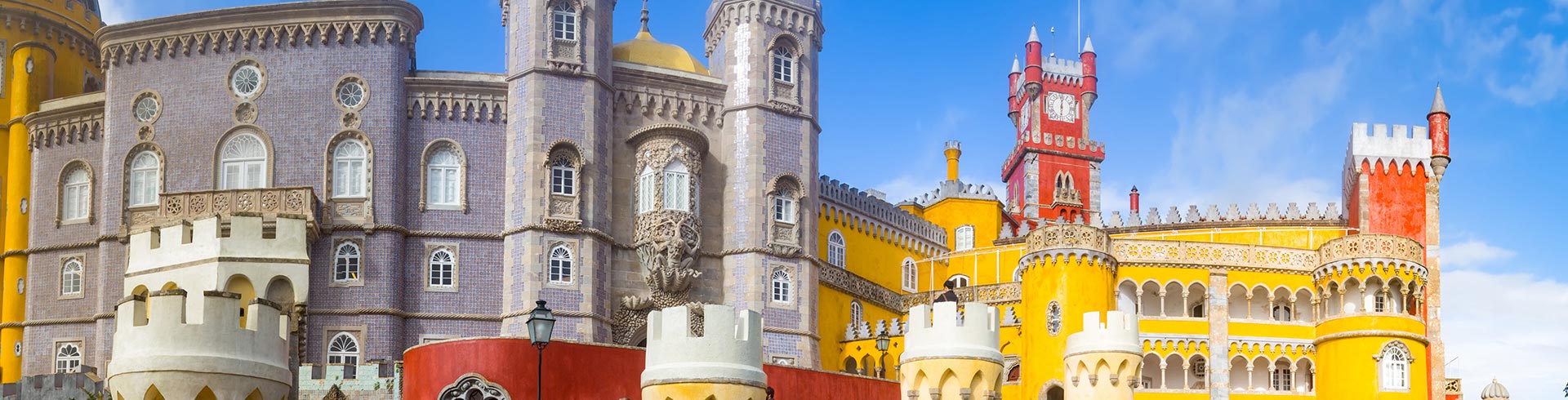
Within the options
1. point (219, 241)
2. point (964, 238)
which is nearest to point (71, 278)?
point (219, 241)

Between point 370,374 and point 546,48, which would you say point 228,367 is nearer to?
point 370,374

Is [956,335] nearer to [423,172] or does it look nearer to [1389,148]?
[423,172]

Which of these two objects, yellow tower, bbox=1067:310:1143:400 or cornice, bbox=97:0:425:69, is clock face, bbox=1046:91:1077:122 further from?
yellow tower, bbox=1067:310:1143:400

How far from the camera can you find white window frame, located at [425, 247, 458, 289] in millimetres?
48719

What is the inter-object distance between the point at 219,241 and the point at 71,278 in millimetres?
7691

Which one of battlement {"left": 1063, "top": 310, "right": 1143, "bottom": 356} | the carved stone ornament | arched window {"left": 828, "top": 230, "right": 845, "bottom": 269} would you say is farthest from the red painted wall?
arched window {"left": 828, "top": 230, "right": 845, "bottom": 269}

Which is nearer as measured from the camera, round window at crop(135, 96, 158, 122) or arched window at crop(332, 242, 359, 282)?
arched window at crop(332, 242, 359, 282)

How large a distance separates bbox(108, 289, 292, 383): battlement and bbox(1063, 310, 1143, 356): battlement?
17.5 metres

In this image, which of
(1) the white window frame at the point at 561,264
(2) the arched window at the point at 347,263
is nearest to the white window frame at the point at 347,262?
(2) the arched window at the point at 347,263

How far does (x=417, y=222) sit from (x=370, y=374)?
8433mm

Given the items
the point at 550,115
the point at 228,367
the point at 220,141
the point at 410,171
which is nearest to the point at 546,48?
the point at 550,115

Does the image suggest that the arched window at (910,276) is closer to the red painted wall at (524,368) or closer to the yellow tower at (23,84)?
the red painted wall at (524,368)

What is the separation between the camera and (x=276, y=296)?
4638cm

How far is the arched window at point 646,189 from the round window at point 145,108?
13028mm
